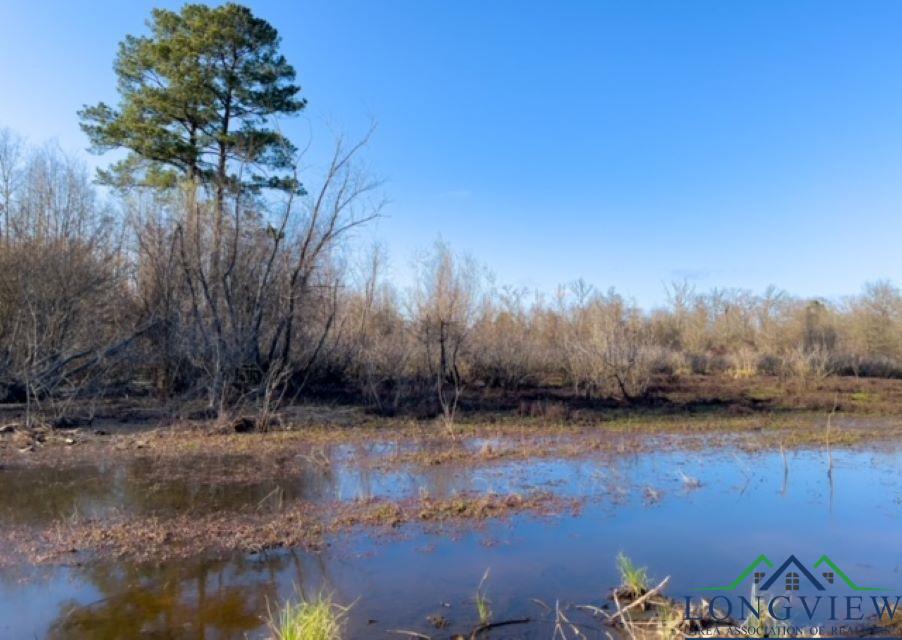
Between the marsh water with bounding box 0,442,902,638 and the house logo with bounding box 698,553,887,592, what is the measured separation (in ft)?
0.40

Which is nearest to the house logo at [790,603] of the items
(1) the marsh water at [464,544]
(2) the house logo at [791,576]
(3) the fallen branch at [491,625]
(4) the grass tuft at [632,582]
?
(2) the house logo at [791,576]

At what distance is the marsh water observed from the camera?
184 inches

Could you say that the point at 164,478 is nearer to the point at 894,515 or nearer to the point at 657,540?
the point at 657,540

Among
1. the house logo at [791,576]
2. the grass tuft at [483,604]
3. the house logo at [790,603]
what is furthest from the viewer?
the house logo at [791,576]

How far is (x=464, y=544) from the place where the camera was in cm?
624

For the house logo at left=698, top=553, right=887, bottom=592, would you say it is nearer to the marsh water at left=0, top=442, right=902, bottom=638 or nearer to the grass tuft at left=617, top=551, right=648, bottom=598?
the marsh water at left=0, top=442, right=902, bottom=638

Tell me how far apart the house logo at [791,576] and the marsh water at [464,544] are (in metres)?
0.12

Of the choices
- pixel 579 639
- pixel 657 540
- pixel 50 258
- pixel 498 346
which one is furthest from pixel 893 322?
pixel 50 258

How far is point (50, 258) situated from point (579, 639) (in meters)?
15.5

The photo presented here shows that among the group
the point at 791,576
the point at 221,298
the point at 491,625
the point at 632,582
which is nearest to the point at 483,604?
the point at 491,625

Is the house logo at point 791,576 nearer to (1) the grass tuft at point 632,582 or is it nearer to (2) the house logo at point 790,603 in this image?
(2) the house logo at point 790,603

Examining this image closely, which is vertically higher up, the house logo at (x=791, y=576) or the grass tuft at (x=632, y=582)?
the grass tuft at (x=632, y=582)

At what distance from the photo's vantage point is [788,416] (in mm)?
15086

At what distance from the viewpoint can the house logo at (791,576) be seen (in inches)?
206
